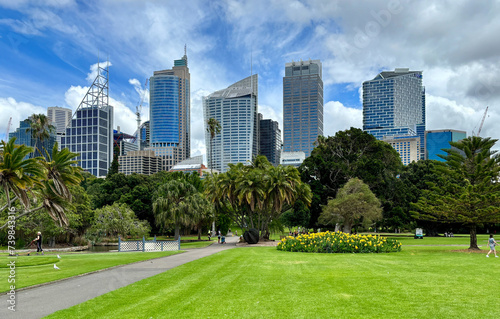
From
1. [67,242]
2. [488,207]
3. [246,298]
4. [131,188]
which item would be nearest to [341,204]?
[488,207]

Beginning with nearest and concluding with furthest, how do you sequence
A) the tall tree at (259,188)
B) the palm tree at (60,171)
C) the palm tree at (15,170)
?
the palm tree at (15,170) → the palm tree at (60,171) → the tall tree at (259,188)

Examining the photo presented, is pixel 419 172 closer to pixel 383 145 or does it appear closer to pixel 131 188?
pixel 383 145

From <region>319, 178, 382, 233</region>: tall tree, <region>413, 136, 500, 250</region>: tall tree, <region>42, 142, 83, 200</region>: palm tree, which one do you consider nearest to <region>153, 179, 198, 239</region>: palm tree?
<region>319, 178, 382, 233</region>: tall tree

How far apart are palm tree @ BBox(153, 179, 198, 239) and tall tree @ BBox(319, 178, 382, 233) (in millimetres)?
16966

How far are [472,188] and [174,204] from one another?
3416 centimetres

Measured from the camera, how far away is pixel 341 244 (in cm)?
2458

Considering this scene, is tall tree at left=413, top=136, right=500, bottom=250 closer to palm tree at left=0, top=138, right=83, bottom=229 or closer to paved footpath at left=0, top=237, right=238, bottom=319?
paved footpath at left=0, top=237, right=238, bottom=319

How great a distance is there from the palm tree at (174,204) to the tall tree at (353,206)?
16966mm

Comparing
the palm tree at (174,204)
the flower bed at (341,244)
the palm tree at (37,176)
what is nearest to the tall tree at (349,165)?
the palm tree at (174,204)

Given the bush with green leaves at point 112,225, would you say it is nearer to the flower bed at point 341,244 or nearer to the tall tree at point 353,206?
the tall tree at point 353,206

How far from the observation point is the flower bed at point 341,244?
2442cm

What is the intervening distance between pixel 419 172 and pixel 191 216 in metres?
35.9

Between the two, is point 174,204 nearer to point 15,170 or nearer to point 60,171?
point 60,171

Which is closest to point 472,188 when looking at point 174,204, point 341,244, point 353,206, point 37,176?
point 341,244
